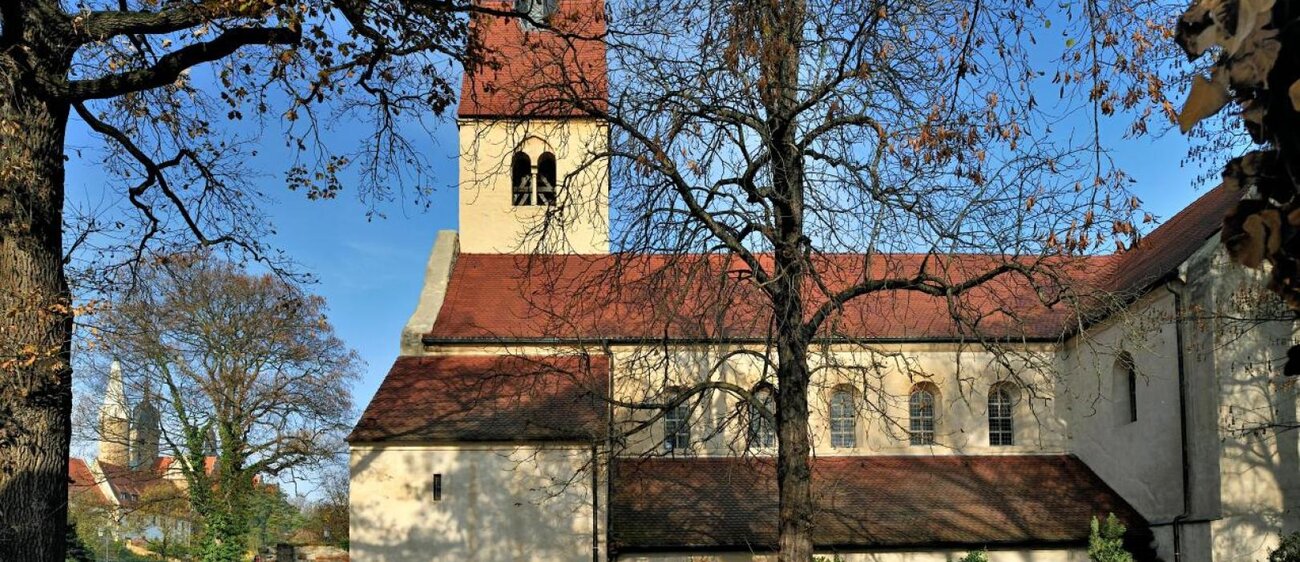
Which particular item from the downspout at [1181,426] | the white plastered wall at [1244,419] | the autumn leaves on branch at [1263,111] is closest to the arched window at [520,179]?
the downspout at [1181,426]

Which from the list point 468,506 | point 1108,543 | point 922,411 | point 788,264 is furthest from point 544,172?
point 788,264

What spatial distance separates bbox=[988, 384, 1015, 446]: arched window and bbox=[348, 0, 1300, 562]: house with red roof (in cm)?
5

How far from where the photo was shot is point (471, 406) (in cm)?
1964

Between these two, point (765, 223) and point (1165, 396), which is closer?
point (765, 223)

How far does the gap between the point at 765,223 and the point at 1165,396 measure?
1125 centimetres

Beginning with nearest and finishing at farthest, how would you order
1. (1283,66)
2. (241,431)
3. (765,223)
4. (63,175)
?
(1283,66)
(63,175)
(765,223)
(241,431)

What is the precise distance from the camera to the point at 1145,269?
2017 cm

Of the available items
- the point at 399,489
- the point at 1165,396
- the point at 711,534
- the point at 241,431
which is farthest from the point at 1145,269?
the point at 241,431

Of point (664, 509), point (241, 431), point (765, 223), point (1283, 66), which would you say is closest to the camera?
point (1283, 66)

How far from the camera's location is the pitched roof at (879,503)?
18391 mm

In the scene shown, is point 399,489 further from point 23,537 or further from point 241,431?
point 241,431

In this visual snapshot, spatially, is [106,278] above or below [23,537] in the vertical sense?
above

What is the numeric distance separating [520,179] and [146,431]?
55.2 feet

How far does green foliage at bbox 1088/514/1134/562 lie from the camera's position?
17.2m
